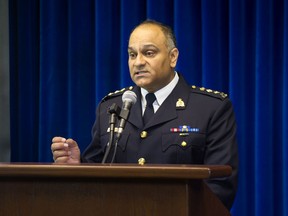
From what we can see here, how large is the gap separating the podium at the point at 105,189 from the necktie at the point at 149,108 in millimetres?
856

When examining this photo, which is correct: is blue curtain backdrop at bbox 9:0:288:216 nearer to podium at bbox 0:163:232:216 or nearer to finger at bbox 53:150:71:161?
finger at bbox 53:150:71:161

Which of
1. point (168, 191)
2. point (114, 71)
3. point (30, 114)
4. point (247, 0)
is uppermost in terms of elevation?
point (247, 0)

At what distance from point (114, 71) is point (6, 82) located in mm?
591

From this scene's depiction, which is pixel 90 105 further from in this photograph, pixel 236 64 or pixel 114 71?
pixel 236 64

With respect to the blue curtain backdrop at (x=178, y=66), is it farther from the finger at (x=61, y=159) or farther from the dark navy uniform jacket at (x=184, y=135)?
the finger at (x=61, y=159)

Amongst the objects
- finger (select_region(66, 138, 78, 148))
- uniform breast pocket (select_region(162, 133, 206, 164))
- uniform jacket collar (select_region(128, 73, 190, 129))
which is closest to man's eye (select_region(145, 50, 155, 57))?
uniform jacket collar (select_region(128, 73, 190, 129))

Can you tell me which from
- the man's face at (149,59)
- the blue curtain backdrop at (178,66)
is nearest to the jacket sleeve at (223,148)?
the man's face at (149,59)

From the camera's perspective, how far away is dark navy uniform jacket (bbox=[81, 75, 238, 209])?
1.88 m

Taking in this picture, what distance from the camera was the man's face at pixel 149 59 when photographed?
6.63ft

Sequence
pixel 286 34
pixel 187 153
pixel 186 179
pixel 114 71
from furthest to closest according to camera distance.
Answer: pixel 114 71
pixel 286 34
pixel 187 153
pixel 186 179

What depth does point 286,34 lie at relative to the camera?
8.22 ft

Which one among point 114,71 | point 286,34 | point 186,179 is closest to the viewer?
point 186,179

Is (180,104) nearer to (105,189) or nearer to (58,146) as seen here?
(58,146)

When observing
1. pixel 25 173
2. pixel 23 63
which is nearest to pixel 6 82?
pixel 23 63
